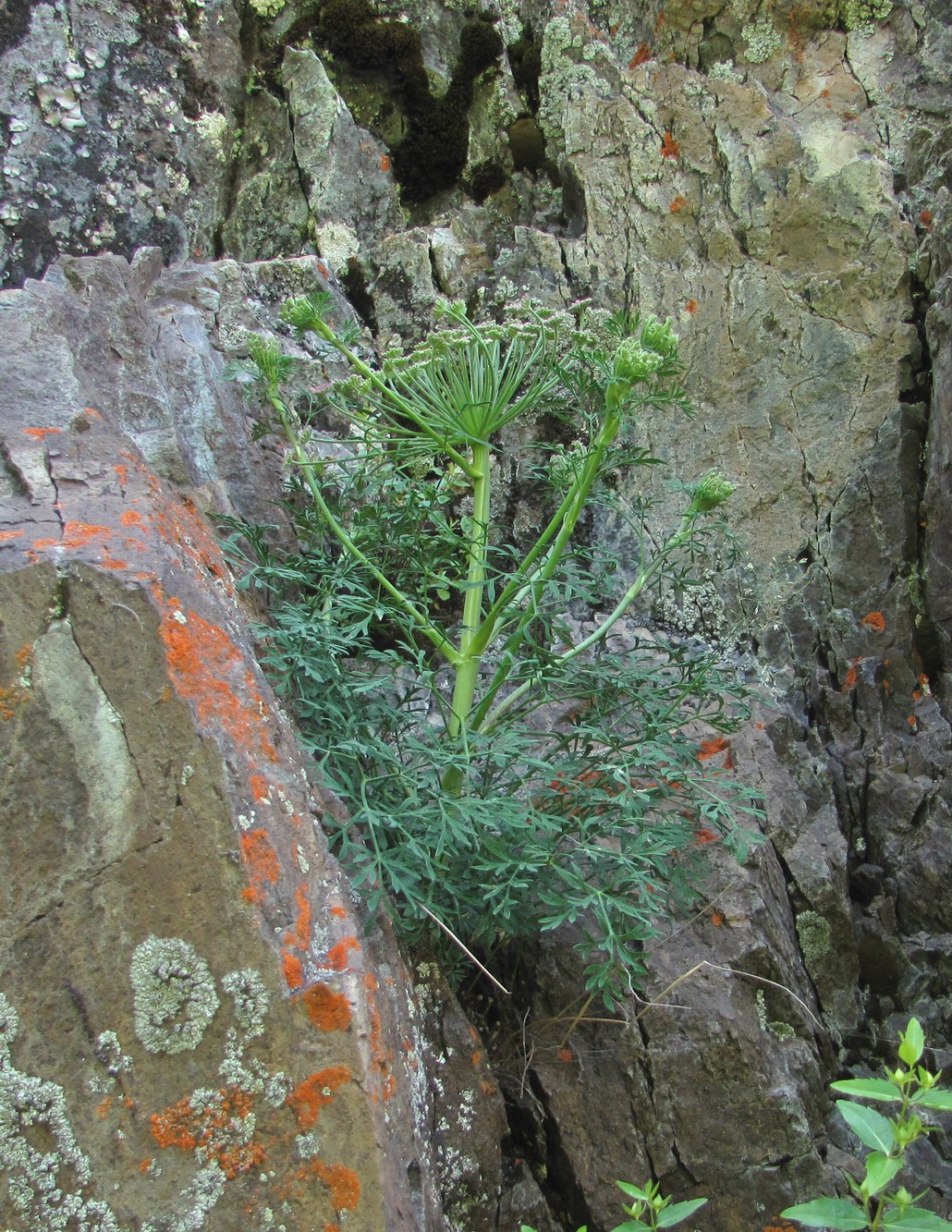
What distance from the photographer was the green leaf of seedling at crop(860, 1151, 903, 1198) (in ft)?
6.39

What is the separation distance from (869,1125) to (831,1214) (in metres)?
0.20

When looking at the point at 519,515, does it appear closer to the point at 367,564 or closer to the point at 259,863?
the point at 367,564

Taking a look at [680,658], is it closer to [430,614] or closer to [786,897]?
[786,897]

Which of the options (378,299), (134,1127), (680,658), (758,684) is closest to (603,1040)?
(680,658)

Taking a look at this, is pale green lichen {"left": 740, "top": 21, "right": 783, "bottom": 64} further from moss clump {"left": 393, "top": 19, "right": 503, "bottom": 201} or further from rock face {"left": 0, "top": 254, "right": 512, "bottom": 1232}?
rock face {"left": 0, "top": 254, "right": 512, "bottom": 1232}

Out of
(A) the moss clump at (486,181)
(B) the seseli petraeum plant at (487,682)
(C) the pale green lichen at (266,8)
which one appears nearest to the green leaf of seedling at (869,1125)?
(B) the seseli petraeum plant at (487,682)

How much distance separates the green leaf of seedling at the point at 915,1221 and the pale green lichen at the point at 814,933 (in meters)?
2.08

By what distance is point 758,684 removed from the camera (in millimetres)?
4785

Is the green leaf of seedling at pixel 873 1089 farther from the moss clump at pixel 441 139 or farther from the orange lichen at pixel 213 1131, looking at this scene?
the moss clump at pixel 441 139

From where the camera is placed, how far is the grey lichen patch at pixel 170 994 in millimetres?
2543

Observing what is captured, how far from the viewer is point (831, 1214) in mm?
2018

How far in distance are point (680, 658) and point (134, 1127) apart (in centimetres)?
243

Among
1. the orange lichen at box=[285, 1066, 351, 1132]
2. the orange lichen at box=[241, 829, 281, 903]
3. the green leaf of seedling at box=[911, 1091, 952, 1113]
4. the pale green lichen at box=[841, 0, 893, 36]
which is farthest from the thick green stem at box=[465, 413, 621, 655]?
the pale green lichen at box=[841, 0, 893, 36]

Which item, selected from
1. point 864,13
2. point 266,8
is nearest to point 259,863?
point 266,8
